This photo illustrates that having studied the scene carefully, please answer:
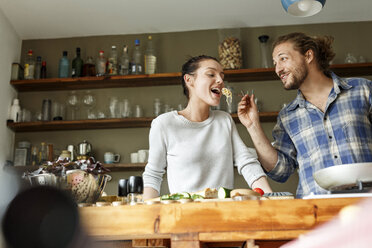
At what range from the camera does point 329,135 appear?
190 cm

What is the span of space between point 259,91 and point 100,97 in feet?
4.78

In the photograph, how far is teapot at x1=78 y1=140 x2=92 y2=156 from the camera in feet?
11.4

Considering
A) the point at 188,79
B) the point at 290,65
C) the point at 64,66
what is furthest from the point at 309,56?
the point at 64,66

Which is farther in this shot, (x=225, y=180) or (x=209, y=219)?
(x=225, y=180)

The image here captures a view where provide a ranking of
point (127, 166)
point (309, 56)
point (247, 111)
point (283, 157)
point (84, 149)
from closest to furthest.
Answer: point (247, 111) < point (283, 157) < point (309, 56) < point (127, 166) < point (84, 149)

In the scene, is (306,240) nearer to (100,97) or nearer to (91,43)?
(100,97)

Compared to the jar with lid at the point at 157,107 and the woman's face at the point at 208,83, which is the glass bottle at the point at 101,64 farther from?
the woman's face at the point at 208,83

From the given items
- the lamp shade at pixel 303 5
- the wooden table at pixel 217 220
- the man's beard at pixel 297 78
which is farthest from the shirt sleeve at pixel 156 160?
the lamp shade at pixel 303 5

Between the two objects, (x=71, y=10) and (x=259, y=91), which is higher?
(x=71, y=10)

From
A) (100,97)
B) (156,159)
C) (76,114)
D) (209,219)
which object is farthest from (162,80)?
(209,219)

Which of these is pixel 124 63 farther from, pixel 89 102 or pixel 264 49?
pixel 264 49

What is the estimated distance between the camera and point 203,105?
189 cm

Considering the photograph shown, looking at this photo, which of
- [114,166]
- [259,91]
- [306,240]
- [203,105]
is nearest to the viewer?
[306,240]

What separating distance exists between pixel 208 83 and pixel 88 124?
74.1 inches
